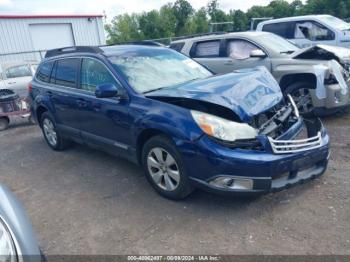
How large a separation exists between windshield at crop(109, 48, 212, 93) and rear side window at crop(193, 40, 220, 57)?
2.90 m

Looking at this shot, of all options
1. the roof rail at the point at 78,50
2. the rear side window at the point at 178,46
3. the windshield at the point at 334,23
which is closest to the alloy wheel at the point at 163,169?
the roof rail at the point at 78,50

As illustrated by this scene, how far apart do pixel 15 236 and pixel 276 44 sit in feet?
21.1

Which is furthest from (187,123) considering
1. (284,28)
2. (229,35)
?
(284,28)

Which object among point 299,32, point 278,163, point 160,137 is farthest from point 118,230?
point 299,32

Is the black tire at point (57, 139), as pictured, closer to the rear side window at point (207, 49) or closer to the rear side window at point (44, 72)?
the rear side window at point (44, 72)

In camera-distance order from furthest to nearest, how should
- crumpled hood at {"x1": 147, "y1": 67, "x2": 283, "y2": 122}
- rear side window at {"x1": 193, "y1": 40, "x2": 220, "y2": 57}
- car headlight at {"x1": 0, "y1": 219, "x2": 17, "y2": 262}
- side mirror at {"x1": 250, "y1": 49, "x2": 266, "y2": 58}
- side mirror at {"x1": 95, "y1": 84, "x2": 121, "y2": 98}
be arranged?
rear side window at {"x1": 193, "y1": 40, "x2": 220, "y2": 57} < side mirror at {"x1": 250, "y1": 49, "x2": 266, "y2": 58} < side mirror at {"x1": 95, "y1": 84, "x2": 121, "y2": 98} < crumpled hood at {"x1": 147, "y1": 67, "x2": 283, "y2": 122} < car headlight at {"x1": 0, "y1": 219, "x2": 17, "y2": 262}

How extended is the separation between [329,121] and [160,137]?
12.9 ft

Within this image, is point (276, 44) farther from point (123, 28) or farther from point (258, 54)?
point (123, 28)

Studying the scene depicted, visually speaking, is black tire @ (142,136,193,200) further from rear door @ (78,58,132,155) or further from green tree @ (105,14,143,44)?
green tree @ (105,14,143,44)

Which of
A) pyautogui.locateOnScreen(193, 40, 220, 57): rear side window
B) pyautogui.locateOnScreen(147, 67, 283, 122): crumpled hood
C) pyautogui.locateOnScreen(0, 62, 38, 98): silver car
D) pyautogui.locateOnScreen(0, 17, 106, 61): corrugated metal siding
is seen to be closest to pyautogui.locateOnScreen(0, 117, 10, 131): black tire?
pyautogui.locateOnScreen(0, 62, 38, 98): silver car

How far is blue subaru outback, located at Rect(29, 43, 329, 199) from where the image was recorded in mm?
3309

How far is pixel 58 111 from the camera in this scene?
18.1ft

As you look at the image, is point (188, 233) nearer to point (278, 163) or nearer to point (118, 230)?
point (118, 230)

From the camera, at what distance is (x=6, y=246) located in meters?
1.88
